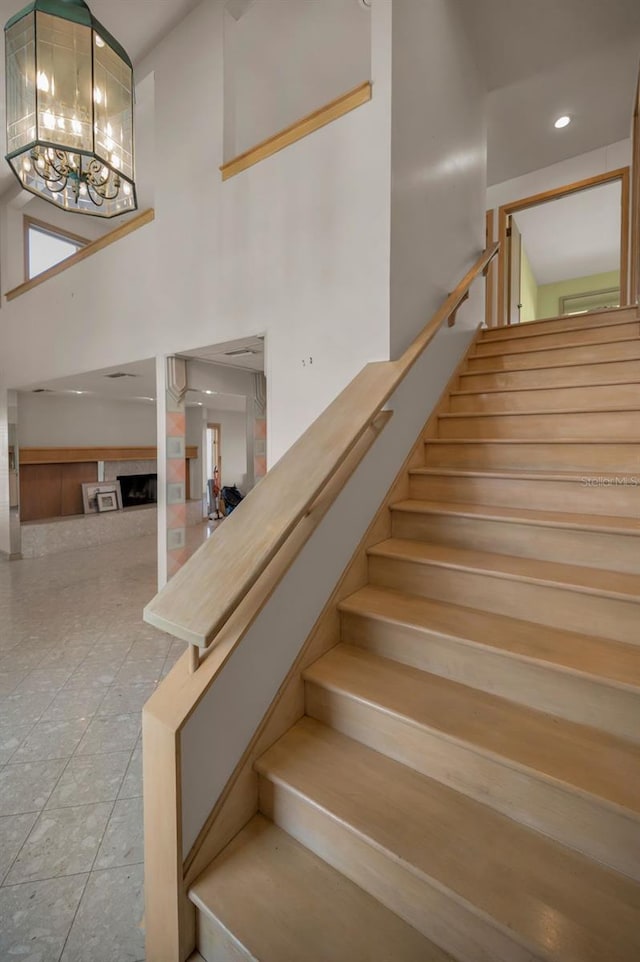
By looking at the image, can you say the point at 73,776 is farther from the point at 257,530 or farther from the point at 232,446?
the point at 232,446

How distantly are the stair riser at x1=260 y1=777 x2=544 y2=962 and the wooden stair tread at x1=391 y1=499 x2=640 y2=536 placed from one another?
1.22 m

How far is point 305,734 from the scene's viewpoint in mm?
1428

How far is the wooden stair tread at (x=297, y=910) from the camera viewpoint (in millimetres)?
958

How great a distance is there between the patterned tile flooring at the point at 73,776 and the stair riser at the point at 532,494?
6.32 ft

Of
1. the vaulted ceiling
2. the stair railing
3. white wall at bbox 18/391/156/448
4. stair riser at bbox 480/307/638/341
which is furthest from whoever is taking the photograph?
white wall at bbox 18/391/156/448

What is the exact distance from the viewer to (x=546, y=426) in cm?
228

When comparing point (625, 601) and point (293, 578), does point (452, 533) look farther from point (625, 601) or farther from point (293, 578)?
point (293, 578)

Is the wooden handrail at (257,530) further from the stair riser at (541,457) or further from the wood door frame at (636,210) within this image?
the wood door frame at (636,210)

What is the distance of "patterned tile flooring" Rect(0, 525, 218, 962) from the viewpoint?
1.27 m

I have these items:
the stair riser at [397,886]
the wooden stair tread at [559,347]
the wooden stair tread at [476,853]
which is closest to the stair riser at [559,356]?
the wooden stair tread at [559,347]

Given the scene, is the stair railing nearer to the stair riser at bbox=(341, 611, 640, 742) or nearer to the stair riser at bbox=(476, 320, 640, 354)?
the stair riser at bbox=(341, 611, 640, 742)

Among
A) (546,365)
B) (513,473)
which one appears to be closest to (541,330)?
(546,365)

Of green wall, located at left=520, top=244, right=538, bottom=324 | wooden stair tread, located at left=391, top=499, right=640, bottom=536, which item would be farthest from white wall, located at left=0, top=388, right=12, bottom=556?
green wall, located at left=520, top=244, right=538, bottom=324

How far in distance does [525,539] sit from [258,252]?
242 centimetres
